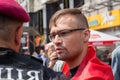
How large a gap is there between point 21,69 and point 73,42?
99 cm

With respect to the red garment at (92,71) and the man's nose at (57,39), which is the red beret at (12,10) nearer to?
the red garment at (92,71)

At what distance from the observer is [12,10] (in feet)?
5.97

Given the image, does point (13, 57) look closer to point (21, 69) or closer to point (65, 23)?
point (21, 69)

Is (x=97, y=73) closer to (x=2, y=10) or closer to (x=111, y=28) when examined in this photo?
(x=2, y=10)

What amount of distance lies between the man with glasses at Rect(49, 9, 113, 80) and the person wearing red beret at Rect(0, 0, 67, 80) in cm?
78

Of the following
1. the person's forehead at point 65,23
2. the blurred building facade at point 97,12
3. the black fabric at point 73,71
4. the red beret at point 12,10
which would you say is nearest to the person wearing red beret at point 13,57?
the red beret at point 12,10

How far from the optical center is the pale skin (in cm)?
273

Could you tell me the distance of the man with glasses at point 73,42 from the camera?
262cm

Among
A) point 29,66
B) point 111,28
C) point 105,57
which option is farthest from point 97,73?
point 111,28

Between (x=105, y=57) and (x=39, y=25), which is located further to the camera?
(x=39, y=25)

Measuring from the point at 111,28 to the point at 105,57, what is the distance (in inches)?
166

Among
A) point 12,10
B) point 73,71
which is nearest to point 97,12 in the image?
point 73,71

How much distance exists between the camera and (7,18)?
1.81m

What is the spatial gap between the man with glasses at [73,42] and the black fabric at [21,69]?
2.53ft
